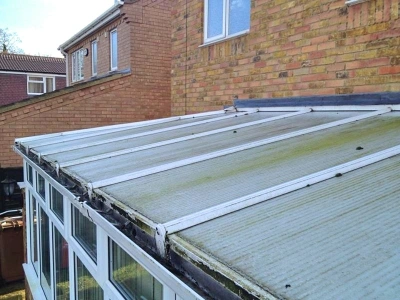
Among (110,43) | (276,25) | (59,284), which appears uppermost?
(110,43)

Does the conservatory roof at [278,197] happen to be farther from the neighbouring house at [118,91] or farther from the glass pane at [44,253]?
the neighbouring house at [118,91]

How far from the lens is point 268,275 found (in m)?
1.05

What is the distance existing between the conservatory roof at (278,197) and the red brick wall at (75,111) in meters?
6.15

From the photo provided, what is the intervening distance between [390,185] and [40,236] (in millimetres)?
5079

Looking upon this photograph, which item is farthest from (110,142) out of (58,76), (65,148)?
(58,76)

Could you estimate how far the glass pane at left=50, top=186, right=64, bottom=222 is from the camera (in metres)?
3.82

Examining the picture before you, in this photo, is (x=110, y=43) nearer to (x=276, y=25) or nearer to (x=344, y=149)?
(x=276, y=25)

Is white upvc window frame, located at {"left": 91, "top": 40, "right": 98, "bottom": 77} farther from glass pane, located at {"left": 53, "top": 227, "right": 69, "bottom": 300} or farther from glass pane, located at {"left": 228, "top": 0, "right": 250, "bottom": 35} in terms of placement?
glass pane, located at {"left": 53, "top": 227, "right": 69, "bottom": 300}

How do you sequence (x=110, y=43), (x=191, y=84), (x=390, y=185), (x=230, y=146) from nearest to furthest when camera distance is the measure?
(x=390, y=185), (x=230, y=146), (x=191, y=84), (x=110, y=43)

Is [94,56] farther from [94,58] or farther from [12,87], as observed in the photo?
[12,87]

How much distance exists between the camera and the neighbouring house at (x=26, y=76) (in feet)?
73.0

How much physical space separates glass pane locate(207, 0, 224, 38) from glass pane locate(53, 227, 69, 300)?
3823 mm

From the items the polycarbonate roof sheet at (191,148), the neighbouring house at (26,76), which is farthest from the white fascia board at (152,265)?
the neighbouring house at (26,76)

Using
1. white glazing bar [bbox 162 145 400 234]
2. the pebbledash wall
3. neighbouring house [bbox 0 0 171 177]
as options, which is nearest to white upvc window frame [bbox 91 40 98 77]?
neighbouring house [bbox 0 0 171 177]
